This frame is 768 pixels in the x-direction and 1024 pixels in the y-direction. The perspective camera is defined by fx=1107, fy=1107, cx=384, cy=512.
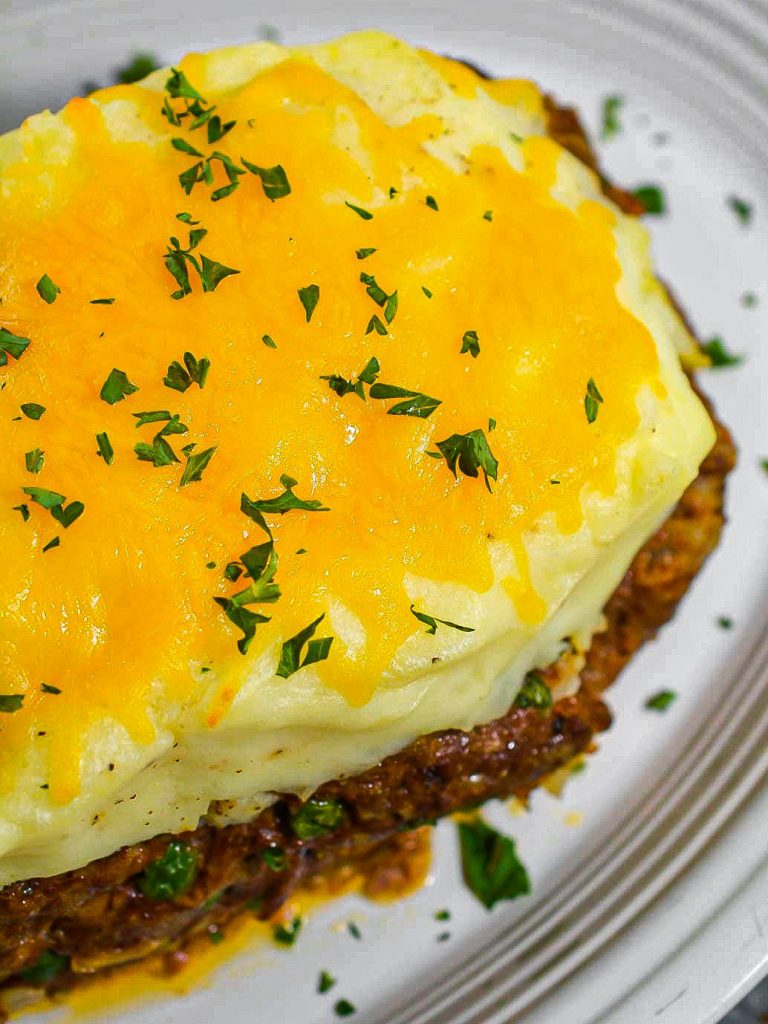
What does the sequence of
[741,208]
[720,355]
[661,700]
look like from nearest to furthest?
[661,700], [720,355], [741,208]

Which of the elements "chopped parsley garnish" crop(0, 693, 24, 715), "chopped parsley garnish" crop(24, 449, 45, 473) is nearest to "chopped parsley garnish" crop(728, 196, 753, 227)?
"chopped parsley garnish" crop(24, 449, 45, 473)

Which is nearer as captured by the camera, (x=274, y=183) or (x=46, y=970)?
(x=274, y=183)

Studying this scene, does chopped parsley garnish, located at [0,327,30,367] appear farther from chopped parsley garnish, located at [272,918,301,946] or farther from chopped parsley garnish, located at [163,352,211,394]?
chopped parsley garnish, located at [272,918,301,946]

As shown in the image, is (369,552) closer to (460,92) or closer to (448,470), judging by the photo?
(448,470)

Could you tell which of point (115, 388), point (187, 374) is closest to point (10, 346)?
point (115, 388)

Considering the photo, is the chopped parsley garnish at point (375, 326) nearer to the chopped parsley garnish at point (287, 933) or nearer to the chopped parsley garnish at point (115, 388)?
the chopped parsley garnish at point (115, 388)

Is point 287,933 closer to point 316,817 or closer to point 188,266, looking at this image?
point 316,817

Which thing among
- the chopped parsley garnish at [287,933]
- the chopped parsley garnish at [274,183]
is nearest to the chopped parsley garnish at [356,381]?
the chopped parsley garnish at [274,183]
